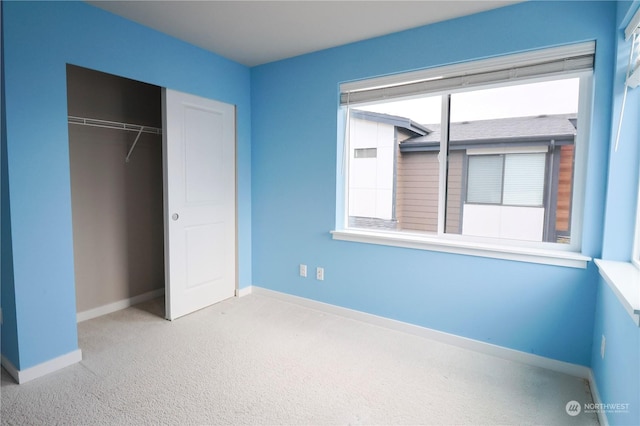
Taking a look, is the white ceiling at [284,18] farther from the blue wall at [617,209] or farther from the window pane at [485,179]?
the window pane at [485,179]

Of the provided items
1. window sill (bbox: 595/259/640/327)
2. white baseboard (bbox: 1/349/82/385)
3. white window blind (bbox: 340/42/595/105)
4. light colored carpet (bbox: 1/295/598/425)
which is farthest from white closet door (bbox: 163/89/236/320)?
window sill (bbox: 595/259/640/327)

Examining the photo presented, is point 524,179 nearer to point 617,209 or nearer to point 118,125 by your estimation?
point 617,209

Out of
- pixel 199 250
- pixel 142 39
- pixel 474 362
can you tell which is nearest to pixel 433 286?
pixel 474 362

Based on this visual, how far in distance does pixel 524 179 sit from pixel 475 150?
399 millimetres

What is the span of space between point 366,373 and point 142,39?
2.94 meters

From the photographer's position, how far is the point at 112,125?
311 cm

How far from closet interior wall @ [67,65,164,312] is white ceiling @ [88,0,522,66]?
0.85 meters

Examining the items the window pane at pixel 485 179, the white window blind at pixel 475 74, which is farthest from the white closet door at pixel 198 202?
the window pane at pixel 485 179

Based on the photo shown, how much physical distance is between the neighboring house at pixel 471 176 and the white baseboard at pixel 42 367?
2359 mm

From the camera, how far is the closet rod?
9.40 feet

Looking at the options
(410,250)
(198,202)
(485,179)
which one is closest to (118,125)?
(198,202)

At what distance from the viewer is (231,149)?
3469 millimetres

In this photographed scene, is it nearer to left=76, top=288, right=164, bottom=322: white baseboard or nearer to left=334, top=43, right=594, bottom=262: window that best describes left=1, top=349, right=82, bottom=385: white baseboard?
left=76, top=288, right=164, bottom=322: white baseboard

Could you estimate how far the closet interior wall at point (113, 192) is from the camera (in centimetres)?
294
